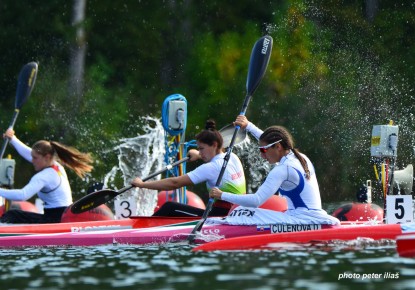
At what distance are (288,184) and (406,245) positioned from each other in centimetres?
148

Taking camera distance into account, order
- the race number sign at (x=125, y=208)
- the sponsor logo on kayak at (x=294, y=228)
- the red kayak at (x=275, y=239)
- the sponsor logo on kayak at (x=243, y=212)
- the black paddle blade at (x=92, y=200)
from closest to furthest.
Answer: the red kayak at (x=275, y=239)
the sponsor logo on kayak at (x=294, y=228)
the sponsor logo on kayak at (x=243, y=212)
the black paddle blade at (x=92, y=200)
the race number sign at (x=125, y=208)

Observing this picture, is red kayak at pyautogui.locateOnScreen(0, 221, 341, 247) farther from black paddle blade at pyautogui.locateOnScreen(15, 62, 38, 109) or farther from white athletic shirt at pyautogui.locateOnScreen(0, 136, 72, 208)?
black paddle blade at pyautogui.locateOnScreen(15, 62, 38, 109)

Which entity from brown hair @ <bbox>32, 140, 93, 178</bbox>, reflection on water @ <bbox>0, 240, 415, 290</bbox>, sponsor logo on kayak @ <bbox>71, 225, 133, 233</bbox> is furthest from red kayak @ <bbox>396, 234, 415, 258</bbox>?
brown hair @ <bbox>32, 140, 93, 178</bbox>

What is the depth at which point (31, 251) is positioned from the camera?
1120 centimetres

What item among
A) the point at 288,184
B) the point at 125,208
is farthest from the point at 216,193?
the point at 125,208

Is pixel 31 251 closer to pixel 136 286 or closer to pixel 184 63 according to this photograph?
pixel 136 286

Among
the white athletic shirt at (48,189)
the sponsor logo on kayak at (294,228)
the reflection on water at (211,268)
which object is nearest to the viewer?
the reflection on water at (211,268)

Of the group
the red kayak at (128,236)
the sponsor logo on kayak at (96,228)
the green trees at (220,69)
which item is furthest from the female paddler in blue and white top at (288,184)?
the green trees at (220,69)

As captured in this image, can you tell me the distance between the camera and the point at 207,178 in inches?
481

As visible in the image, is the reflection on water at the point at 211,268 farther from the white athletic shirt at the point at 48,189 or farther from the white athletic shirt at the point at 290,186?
the white athletic shirt at the point at 48,189

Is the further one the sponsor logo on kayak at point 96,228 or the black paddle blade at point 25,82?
the black paddle blade at point 25,82

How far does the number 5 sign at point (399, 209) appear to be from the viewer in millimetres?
12219

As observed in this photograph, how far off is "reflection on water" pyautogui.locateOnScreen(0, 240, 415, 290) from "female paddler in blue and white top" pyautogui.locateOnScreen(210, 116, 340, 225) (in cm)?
51

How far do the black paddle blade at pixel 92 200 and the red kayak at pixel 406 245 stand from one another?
168 inches
